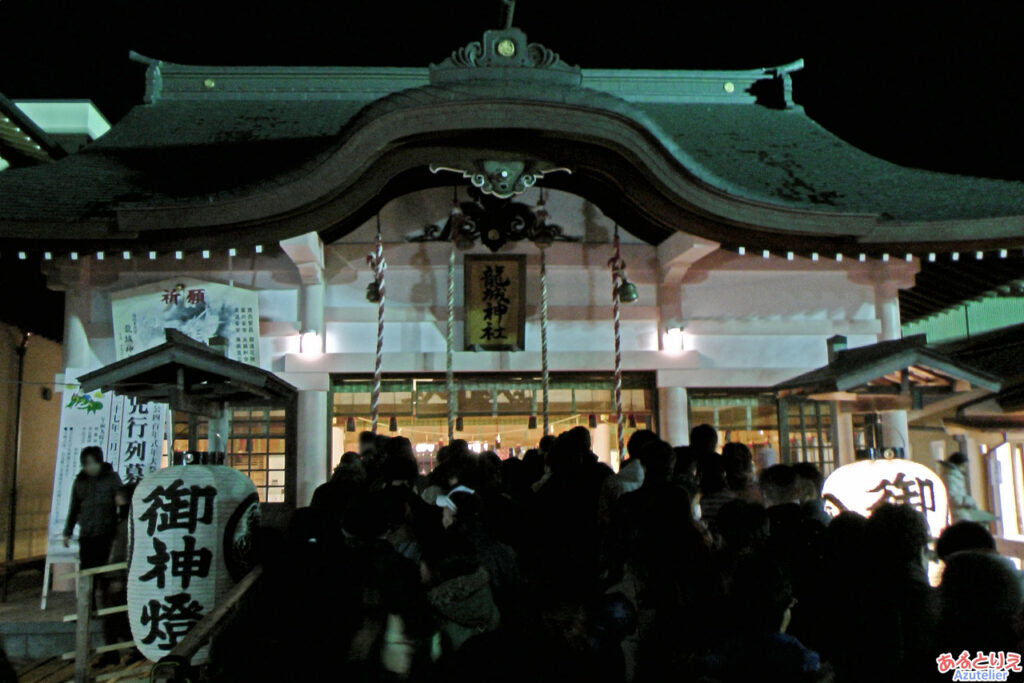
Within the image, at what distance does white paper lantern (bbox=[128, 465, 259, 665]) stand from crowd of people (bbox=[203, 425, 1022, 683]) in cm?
97

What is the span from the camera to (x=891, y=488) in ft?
18.1

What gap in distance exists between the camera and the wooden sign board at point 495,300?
1045cm

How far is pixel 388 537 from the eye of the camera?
4547 millimetres

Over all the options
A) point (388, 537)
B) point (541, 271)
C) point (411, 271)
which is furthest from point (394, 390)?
point (388, 537)

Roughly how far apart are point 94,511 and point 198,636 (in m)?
3.75

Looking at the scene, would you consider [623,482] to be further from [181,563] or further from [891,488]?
[181,563]

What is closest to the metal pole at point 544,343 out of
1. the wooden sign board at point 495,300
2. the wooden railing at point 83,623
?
the wooden sign board at point 495,300

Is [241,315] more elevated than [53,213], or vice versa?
[53,213]

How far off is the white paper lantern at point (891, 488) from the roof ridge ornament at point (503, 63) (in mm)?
5047

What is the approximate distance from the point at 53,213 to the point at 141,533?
4.56 metres

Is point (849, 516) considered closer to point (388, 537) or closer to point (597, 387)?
point (388, 537)

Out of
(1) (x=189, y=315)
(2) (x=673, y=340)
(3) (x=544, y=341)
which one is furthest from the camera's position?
(2) (x=673, y=340)

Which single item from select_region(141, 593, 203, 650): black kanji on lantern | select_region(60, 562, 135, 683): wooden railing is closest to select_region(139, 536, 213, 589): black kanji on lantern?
select_region(141, 593, 203, 650): black kanji on lantern

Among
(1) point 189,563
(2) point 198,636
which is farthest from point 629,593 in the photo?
(1) point 189,563
